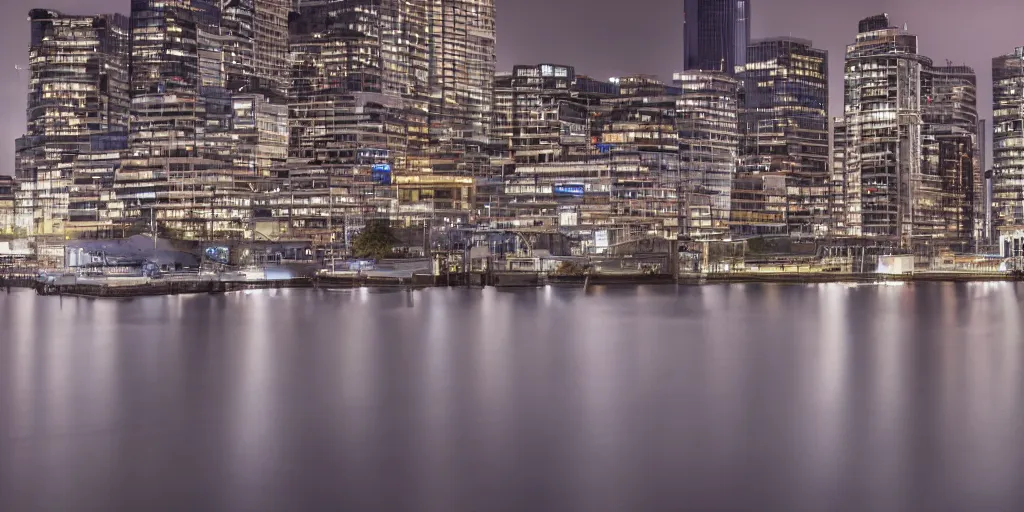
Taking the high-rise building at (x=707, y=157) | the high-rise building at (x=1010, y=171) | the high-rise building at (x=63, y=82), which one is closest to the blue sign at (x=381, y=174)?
the high-rise building at (x=707, y=157)

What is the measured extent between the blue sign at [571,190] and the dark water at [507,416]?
276ft

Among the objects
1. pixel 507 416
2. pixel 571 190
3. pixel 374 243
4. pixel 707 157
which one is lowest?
pixel 507 416

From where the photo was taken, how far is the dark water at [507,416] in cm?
2489

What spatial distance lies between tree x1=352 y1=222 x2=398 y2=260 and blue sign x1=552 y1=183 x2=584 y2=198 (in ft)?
97.7

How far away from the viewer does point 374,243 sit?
420 feet

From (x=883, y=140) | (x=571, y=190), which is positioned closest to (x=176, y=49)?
(x=571, y=190)

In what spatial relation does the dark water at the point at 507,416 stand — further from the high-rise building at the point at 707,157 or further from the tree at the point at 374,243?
the high-rise building at the point at 707,157

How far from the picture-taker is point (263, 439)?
99.6 ft

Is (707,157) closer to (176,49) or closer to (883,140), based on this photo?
(883,140)

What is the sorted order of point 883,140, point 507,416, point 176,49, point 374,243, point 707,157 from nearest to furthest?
point 507,416 < point 374,243 < point 707,157 < point 176,49 < point 883,140

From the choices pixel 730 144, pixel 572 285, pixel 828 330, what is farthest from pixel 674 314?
pixel 730 144

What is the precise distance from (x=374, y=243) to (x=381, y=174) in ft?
105

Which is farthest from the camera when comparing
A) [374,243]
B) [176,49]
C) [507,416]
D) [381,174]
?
[176,49]

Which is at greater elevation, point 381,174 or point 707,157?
point 707,157
